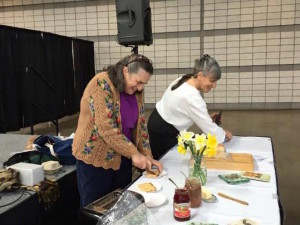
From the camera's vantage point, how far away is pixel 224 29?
20.0 ft

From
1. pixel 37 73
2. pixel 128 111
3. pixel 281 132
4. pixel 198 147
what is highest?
pixel 37 73

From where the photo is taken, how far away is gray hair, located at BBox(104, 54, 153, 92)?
1459mm

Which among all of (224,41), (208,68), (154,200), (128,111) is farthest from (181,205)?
(224,41)

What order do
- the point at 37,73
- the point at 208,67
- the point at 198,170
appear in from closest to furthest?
the point at 198,170 < the point at 208,67 < the point at 37,73

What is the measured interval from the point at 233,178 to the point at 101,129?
687mm

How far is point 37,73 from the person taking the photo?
402cm

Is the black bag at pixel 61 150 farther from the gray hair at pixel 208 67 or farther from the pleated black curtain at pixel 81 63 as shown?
the pleated black curtain at pixel 81 63

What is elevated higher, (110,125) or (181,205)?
(110,125)

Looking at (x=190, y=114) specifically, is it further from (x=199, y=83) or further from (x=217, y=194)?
(x=217, y=194)

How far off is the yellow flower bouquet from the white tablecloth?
0.10 m

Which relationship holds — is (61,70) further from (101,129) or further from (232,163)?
(232,163)

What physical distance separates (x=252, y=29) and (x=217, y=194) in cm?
540

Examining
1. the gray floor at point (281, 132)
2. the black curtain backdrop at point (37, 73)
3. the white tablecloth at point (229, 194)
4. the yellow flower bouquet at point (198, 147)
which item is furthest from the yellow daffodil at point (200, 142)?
the black curtain backdrop at point (37, 73)

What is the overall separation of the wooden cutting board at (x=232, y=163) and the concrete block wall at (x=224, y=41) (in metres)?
4.70
